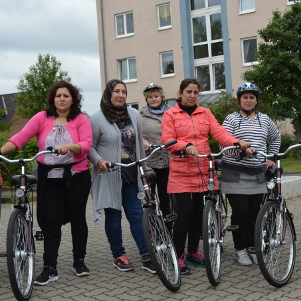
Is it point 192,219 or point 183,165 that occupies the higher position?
point 183,165

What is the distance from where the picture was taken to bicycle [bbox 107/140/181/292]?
4922 millimetres

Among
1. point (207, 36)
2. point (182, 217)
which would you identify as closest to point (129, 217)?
point (182, 217)

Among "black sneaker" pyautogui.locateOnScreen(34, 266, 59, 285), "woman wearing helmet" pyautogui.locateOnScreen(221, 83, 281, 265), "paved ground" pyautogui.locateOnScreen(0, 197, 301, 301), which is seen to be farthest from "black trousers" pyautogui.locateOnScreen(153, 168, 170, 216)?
"black sneaker" pyautogui.locateOnScreen(34, 266, 59, 285)

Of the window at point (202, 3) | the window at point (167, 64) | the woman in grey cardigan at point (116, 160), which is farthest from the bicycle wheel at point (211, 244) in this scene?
the window at point (202, 3)

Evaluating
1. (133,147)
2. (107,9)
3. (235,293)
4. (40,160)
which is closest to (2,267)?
(40,160)

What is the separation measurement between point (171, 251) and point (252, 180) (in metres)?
1.33

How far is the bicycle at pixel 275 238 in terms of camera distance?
16.3 ft

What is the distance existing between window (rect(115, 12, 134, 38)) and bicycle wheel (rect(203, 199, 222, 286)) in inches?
1292

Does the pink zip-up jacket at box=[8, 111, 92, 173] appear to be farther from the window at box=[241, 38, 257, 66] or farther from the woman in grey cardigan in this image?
the window at box=[241, 38, 257, 66]

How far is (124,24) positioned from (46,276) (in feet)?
110

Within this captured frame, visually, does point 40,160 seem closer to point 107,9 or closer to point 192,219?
point 192,219

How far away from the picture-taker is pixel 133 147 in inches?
242

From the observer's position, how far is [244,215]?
235 inches

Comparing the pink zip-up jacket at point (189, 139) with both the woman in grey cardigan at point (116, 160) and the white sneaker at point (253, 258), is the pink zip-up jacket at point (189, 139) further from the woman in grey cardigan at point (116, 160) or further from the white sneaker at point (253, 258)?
the white sneaker at point (253, 258)
